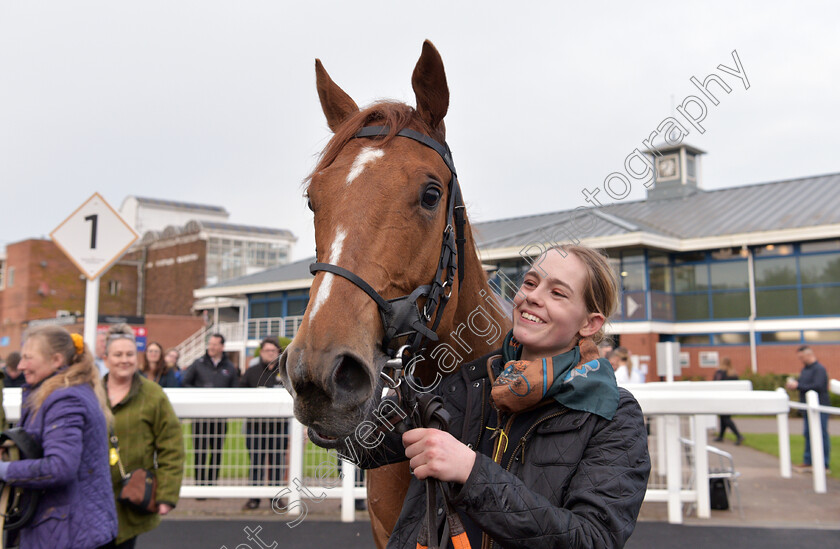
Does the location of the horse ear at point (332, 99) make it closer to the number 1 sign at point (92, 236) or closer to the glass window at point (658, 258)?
the number 1 sign at point (92, 236)

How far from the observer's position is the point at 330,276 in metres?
1.58

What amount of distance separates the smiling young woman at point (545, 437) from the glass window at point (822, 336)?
67.0ft

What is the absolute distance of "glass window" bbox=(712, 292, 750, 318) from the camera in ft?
65.5

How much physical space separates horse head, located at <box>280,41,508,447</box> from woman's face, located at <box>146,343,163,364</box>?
6.11 m

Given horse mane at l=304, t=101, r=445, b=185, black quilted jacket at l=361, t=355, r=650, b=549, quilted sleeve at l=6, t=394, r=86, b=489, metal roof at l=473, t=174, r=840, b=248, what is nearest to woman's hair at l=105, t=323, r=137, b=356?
quilted sleeve at l=6, t=394, r=86, b=489

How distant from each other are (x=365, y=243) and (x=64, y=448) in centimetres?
213

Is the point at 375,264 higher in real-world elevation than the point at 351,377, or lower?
higher

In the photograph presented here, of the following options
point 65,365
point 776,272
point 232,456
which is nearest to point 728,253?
point 776,272

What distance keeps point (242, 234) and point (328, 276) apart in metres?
39.2

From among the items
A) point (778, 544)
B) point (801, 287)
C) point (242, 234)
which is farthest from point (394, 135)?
point (242, 234)

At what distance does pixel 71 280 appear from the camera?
37031mm

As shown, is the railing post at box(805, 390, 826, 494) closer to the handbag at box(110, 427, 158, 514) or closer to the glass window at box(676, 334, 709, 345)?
the handbag at box(110, 427, 158, 514)

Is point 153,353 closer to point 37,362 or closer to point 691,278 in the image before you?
point 37,362

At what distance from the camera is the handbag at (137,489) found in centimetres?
358
